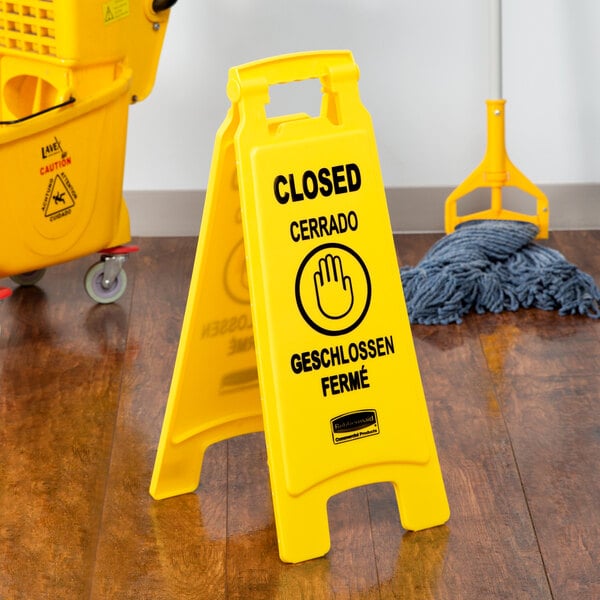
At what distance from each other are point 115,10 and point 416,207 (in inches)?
42.4

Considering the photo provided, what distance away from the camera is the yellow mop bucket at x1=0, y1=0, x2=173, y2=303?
8.02 ft

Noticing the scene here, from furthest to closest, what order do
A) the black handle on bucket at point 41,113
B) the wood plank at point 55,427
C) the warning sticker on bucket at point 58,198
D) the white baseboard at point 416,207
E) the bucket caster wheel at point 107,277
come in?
the white baseboard at point 416,207 → the bucket caster wheel at point 107,277 → the warning sticker on bucket at point 58,198 → the black handle on bucket at point 41,113 → the wood plank at point 55,427

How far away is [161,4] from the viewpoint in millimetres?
2543

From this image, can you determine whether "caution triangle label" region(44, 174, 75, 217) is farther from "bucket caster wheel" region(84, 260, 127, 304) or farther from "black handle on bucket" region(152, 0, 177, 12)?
"black handle on bucket" region(152, 0, 177, 12)

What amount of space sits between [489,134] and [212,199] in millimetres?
1427

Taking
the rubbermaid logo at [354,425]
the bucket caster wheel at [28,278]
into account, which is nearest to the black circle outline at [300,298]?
the rubbermaid logo at [354,425]

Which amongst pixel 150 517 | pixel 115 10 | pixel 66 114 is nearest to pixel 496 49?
pixel 115 10

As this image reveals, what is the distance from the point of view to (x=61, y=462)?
2064 mm

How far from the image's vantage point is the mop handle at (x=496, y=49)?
2.92 metres

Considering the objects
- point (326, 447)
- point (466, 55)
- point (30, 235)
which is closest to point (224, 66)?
point (466, 55)

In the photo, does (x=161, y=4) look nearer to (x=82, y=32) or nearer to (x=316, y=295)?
(x=82, y=32)

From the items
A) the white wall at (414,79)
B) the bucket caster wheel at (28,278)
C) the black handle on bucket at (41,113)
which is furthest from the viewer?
the white wall at (414,79)

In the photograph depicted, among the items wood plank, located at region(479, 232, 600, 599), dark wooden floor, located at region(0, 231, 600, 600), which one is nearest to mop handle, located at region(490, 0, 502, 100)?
wood plank, located at region(479, 232, 600, 599)

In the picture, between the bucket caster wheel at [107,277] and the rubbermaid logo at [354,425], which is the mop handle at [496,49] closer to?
the bucket caster wheel at [107,277]
